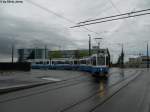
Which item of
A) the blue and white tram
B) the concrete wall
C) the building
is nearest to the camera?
the blue and white tram

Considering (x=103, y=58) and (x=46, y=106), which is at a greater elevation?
(x=103, y=58)

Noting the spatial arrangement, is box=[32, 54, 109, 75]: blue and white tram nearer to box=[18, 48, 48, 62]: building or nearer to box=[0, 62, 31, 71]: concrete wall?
box=[0, 62, 31, 71]: concrete wall

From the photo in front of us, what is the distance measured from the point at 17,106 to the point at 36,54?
105 meters

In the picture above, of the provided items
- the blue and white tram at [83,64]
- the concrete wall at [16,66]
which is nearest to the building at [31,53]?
the blue and white tram at [83,64]

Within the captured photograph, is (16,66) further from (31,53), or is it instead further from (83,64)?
(31,53)

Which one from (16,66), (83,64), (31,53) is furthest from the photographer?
(31,53)

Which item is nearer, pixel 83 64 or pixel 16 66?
pixel 16 66

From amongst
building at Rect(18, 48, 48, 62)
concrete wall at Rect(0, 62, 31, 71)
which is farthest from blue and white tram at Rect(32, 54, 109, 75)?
building at Rect(18, 48, 48, 62)

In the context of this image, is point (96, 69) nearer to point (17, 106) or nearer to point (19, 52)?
point (17, 106)

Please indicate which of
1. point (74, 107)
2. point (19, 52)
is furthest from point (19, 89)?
point (19, 52)

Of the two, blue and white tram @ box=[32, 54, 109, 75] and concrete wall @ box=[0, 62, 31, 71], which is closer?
blue and white tram @ box=[32, 54, 109, 75]

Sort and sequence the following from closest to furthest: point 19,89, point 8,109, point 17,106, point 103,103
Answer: point 8,109, point 17,106, point 103,103, point 19,89

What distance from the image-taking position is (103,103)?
37.7 ft

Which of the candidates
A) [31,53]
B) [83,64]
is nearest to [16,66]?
[83,64]
